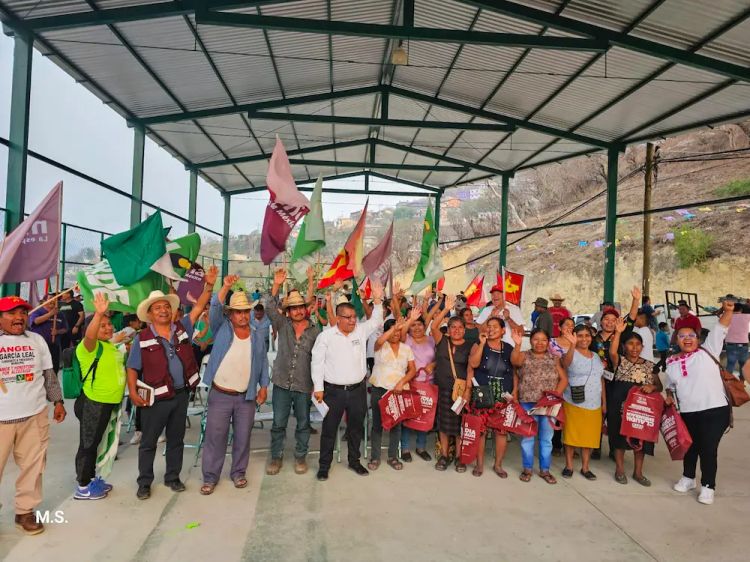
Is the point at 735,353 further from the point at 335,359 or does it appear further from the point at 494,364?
the point at 335,359

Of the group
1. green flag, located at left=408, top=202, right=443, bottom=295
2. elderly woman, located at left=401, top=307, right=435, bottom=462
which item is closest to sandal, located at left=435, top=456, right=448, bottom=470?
elderly woman, located at left=401, top=307, right=435, bottom=462

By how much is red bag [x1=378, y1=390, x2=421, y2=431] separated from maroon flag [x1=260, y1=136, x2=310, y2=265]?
1973 millimetres

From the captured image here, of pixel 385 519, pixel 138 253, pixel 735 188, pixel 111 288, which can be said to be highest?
pixel 735 188

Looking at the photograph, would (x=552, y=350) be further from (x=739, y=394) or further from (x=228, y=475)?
(x=228, y=475)

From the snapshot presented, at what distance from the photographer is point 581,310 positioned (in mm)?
29031

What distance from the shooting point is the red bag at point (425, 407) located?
5.27 m

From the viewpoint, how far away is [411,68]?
11969mm

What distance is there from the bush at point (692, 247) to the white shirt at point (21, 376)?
2874 centimetres

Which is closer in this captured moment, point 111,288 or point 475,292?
point 111,288

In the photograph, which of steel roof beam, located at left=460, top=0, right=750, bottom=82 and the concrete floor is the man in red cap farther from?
steel roof beam, located at left=460, top=0, right=750, bottom=82

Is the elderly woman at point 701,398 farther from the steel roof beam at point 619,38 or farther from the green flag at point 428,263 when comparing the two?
the steel roof beam at point 619,38

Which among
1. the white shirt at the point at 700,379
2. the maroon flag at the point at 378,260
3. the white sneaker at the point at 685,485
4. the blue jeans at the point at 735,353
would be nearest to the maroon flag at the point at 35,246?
the maroon flag at the point at 378,260

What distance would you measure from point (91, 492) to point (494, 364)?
3.55m

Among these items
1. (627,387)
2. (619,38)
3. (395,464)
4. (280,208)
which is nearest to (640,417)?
(627,387)
